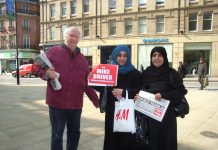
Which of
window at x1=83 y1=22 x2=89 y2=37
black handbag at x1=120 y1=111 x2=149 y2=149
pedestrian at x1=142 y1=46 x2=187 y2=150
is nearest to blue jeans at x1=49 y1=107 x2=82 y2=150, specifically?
black handbag at x1=120 y1=111 x2=149 y2=149

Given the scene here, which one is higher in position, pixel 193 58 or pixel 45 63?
pixel 193 58

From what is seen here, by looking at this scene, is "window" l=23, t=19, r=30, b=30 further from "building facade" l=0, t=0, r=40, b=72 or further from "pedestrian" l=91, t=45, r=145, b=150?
"pedestrian" l=91, t=45, r=145, b=150

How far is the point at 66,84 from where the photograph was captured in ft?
12.4

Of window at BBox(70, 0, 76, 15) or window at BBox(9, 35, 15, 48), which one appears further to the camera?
window at BBox(9, 35, 15, 48)

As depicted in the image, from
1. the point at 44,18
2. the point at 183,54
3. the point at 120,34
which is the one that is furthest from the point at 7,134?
the point at 44,18

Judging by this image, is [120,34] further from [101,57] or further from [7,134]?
[7,134]

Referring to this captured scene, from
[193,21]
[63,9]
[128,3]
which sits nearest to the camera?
[193,21]

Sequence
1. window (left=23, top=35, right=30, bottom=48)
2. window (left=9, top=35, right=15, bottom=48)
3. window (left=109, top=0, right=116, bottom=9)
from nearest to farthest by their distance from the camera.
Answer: window (left=109, top=0, right=116, bottom=9) → window (left=23, top=35, right=30, bottom=48) → window (left=9, top=35, right=15, bottom=48)

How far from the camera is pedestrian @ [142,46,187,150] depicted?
3691 mm

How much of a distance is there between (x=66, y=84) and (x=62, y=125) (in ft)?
1.86

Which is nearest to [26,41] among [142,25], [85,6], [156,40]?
[85,6]

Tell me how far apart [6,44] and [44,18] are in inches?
654

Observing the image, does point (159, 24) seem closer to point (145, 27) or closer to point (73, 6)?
point (145, 27)

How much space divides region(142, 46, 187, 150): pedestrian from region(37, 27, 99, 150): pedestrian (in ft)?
2.94
